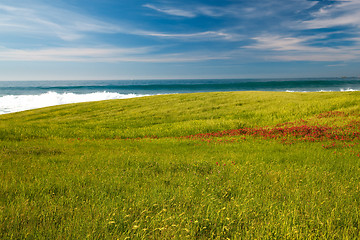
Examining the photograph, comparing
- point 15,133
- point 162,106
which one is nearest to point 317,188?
point 15,133

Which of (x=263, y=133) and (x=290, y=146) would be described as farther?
(x=263, y=133)

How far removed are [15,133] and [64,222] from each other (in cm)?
1368

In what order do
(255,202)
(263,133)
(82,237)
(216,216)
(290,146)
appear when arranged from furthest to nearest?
(263,133) → (290,146) → (255,202) → (216,216) → (82,237)

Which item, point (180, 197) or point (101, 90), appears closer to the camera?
point (180, 197)

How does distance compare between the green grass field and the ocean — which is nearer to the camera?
the green grass field

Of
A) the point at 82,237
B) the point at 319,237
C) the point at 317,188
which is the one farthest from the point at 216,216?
the point at 317,188

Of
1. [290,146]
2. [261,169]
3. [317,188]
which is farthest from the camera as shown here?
[290,146]

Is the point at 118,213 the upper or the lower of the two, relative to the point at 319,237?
upper

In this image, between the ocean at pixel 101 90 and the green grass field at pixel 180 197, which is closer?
the green grass field at pixel 180 197

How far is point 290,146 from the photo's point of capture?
9719 millimetres

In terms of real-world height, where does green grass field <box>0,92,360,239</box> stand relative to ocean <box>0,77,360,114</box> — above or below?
below

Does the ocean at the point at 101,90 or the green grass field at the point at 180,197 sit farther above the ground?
the ocean at the point at 101,90

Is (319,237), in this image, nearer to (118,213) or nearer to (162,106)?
(118,213)

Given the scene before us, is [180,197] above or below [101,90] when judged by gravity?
below
